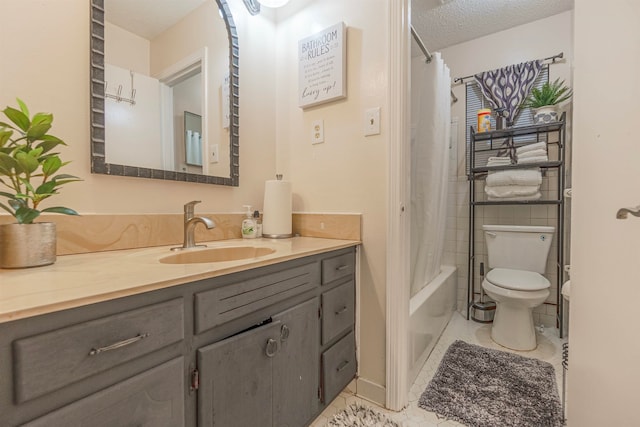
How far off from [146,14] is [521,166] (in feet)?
7.93

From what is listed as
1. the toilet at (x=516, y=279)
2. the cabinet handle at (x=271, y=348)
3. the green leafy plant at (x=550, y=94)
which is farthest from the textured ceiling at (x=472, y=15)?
the cabinet handle at (x=271, y=348)

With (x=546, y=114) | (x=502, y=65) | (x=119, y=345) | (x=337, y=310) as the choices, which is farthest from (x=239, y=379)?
(x=502, y=65)

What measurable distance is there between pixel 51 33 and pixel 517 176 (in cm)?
259

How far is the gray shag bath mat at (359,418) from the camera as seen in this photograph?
1202mm

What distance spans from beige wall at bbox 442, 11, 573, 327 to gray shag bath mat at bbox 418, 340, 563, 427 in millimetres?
815

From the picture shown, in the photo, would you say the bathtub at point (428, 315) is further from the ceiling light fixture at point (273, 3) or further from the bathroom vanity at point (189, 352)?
the ceiling light fixture at point (273, 3)

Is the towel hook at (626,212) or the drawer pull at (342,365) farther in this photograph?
the drawer pull at (342,365)

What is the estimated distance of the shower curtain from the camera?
1927mm

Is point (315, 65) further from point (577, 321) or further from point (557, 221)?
point (557, 221)

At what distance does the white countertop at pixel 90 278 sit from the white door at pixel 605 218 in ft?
3.02

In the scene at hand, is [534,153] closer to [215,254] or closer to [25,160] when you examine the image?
[215,254]

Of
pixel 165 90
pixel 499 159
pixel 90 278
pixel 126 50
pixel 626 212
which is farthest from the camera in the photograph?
pixel 499 159

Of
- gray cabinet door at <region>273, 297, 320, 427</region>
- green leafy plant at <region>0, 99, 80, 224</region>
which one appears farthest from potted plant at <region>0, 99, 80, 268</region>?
gray cabinet door at <region>273, 297, 320, 427</region>

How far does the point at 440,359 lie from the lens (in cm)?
172
